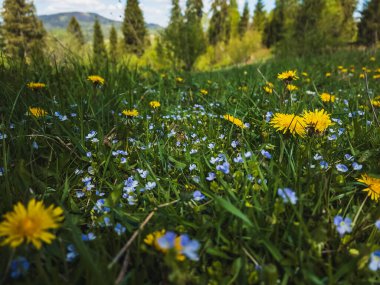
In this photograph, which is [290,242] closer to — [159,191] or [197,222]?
[197,222]

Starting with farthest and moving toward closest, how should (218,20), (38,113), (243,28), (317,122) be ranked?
(243,28) → (218,20) → (38,113) → (317,122)

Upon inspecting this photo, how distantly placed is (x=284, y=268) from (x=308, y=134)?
0.80 meters

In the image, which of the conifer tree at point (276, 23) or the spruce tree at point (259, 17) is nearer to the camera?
the conifer tree at point (276, 23)

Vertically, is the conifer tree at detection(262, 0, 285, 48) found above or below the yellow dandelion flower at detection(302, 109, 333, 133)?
above

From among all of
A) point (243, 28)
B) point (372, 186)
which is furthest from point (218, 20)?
point (372, 186)

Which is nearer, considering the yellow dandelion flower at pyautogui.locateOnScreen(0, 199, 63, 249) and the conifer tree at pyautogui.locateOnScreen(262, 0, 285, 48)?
the yellow dandelion flower at pyautogui.locateOnScreen(0, 199, 63, 249)

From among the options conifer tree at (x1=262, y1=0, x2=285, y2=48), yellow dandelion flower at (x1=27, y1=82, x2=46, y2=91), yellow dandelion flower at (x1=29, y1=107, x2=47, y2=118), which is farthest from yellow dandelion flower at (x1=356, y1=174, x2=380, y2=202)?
conifer tree at (x1=262, y1=0, x2=285, y2=48)

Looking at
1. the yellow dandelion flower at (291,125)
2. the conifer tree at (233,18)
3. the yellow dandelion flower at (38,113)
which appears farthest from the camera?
the conifer tree at (233,18)

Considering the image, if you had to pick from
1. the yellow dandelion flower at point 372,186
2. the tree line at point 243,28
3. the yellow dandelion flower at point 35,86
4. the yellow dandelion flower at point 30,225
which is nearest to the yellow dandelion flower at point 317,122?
the yellow dandelion flower at point 372,186

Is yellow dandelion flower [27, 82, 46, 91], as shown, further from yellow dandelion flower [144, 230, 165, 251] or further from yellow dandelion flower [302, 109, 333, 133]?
yellow dandelion flower [302, 109, 333, 133]

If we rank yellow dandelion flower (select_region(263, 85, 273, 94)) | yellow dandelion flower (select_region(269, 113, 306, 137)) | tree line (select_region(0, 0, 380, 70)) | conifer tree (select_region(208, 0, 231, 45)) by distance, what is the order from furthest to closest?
1. conifer tree (select_region(208, 0, 231, 45))
2. tree line (select_region(0, 0, 380, 70))
3. yellow dandelion flower (select_region(263, 85, 273, 94))
4. yellow dandelion flower (select_region(269, 113, 306, 137))

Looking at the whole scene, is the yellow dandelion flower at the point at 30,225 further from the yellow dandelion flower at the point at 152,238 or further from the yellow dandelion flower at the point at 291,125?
the yellow dandelion flower at the point at 291,125

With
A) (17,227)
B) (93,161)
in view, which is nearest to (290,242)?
(17,227)

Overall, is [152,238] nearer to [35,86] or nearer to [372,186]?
[372,186]
